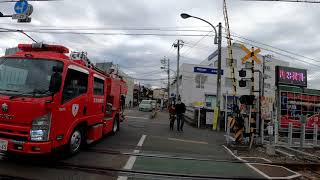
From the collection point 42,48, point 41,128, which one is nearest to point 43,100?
point 41,128

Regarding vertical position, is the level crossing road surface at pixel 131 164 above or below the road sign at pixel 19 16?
below

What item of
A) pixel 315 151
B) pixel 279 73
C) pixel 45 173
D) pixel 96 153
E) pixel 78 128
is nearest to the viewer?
pixel 45 173

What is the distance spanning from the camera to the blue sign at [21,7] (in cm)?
1530

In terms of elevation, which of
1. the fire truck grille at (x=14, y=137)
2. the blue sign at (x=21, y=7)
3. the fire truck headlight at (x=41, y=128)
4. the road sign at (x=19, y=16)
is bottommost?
the fire truck grille at (x=14, y=137)

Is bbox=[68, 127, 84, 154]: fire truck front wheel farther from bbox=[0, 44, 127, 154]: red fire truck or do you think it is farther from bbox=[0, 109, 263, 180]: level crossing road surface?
bbox=[0, 109, 263, 180]: level crossing road surface

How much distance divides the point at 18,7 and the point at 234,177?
1224 centimetres

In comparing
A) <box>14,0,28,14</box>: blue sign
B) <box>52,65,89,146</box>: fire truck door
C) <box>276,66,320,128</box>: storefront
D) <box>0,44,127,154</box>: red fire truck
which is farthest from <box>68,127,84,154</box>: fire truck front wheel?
<box>276,66,320,128</box>: storefront

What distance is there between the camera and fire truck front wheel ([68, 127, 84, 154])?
9505mm

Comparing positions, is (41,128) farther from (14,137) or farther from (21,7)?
(21,7)

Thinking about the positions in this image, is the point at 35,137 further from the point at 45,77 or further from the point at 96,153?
the point at 96,153

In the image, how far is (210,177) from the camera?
28.1 feet

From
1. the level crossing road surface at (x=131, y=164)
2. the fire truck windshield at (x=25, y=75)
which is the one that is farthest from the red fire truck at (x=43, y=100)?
the level crossing road surface at (x=131, y=164)

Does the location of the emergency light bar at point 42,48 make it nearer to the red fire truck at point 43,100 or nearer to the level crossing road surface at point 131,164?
the red fire truck at point 43,100

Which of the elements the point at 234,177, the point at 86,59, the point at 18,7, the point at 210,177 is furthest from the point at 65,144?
the point at 18,7
